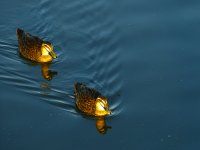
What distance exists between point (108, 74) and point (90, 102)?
1.32 m

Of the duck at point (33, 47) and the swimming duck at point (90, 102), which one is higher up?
the swimming duck at point (90, 102)

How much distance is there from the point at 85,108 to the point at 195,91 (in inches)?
86.7

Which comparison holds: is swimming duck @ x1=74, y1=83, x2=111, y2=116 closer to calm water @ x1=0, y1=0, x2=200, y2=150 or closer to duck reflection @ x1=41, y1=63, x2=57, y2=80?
calm water @ x1=0, y1=0, x2=200, y2=150

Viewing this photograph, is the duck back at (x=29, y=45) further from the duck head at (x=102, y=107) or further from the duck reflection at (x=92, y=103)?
the duck head at (x=102, y=107)

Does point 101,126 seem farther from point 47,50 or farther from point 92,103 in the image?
point 47,50

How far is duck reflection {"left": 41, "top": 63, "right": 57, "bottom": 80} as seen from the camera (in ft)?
40.2

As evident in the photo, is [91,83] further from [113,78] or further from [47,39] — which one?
[47,39]

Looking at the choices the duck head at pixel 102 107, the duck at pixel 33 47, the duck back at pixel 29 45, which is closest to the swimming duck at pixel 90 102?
the duck head at pixel 102 107

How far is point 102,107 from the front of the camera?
11.1 m

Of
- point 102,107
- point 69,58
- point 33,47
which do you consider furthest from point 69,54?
point 102,107

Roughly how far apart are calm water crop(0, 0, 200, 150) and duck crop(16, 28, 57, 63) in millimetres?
159

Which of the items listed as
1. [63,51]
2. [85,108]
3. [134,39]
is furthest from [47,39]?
[85,108]

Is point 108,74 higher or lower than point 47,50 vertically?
lower

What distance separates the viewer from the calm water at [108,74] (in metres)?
10.7
